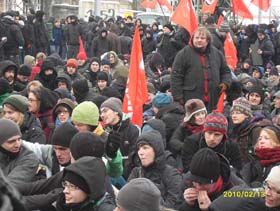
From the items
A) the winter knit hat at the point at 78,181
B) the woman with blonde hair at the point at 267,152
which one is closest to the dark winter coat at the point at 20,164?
the winter knit hat at the point at 78,181

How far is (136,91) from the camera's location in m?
7.27

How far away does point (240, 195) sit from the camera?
153 inches

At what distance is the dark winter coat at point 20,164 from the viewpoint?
173 inches

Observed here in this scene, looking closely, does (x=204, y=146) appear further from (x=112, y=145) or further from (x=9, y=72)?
(x=9, y=72)

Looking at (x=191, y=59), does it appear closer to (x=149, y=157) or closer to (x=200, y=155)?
(x=149, y=157)

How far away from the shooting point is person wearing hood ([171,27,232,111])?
282 inches

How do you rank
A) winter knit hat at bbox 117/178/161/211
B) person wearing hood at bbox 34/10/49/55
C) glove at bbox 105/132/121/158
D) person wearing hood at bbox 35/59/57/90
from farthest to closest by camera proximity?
1. person wearing hood at bbox 34/10/49/55
2. person wearing hood at bbox 35/59/57/90
3. glove at bbox 105/132/121/158
4. winter knit hat at bbox 117/178/161/211

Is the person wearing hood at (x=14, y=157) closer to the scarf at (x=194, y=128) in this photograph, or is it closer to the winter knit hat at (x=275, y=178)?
the winter knit hat at (x=275, y=178)

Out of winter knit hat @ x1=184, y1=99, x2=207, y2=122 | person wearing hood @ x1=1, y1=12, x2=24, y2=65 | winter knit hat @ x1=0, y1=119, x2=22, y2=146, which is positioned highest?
winter knit hat @ x1=0, y1=119, x2=22, y2=146

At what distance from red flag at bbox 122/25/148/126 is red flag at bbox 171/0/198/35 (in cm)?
241

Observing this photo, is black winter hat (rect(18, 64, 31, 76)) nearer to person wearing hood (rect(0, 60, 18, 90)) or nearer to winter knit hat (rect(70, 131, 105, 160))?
person wearing hood (rect(0, 60, 18, 90))

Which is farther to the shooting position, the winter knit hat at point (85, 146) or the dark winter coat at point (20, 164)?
the dark winter coat at point (20, 164)

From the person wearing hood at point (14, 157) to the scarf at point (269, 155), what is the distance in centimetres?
178

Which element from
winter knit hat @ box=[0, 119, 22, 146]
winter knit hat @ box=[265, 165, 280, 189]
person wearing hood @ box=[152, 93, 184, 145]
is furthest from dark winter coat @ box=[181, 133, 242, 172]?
winter knit hat @ box=[0, 119, 22, 146]
